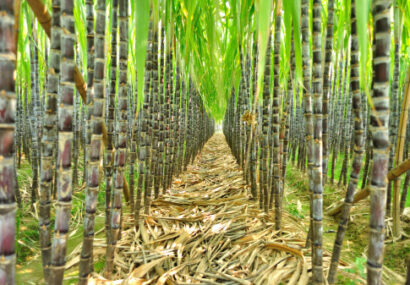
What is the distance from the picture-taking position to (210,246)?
156cm

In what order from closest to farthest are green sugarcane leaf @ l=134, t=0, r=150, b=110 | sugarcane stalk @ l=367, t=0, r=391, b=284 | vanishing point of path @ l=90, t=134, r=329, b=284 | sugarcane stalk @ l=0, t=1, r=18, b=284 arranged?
sugarcane stalk @ l=0, t=1, r=18, b=284, sugarcane stalk @ l=367, t=0, r=391, b=284, green sugarcane leaf @ l=134, t=0, r=150, b=110, vanishing point of path @ l=90, t=134, r=329, b=284

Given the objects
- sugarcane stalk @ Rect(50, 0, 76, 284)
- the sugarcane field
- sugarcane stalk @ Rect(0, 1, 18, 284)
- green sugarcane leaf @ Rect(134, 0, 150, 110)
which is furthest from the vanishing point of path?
green sugarcane leaf @ Rect(134, 0, 150, 110)

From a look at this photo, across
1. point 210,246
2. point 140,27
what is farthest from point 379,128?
point 210,246

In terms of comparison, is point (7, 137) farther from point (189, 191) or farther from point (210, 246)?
point (189, 191)

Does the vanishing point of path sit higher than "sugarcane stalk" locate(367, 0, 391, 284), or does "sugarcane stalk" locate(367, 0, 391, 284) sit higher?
"sugarcane stalk" locate(367, 0, 391, 284)

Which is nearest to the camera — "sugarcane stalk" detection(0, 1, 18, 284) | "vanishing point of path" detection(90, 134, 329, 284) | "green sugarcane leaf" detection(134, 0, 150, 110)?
"sugarcane stalk" detection(0, 1, 18, 284)

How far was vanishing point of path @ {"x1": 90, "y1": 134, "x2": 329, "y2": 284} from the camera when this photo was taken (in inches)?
51.3

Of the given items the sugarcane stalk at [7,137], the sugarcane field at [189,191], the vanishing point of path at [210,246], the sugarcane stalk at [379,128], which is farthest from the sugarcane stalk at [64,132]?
the sugarcane stalk at [379,128]

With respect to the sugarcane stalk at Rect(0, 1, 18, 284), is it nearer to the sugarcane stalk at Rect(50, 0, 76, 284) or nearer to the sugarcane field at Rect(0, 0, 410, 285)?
the sugarcane field at Rect(0, 0, 410, 285)

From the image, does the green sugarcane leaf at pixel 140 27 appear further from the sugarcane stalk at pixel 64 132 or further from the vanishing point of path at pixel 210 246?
the vanishing point of path at pixel 210 246

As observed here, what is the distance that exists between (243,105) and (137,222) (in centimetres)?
182

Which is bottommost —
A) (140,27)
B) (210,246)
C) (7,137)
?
(210,246)

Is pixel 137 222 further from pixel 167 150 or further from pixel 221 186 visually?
pixel 221 186

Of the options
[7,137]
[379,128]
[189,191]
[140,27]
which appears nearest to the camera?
[7,137]
